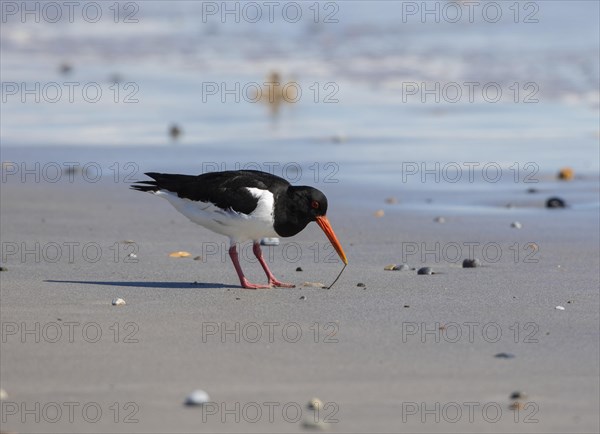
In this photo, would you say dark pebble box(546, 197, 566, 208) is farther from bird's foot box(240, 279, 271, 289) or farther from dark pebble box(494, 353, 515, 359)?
dark pebble box(494, 353, 515, 359)

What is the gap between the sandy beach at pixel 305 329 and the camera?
488 centimetres

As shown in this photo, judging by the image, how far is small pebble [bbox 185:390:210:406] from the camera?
4.91 meters

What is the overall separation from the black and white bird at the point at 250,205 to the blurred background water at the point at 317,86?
4.00m

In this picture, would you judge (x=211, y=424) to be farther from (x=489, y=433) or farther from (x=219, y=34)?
(x=219, y=34)

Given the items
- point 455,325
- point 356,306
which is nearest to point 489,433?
point 455,325

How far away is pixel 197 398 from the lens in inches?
194
